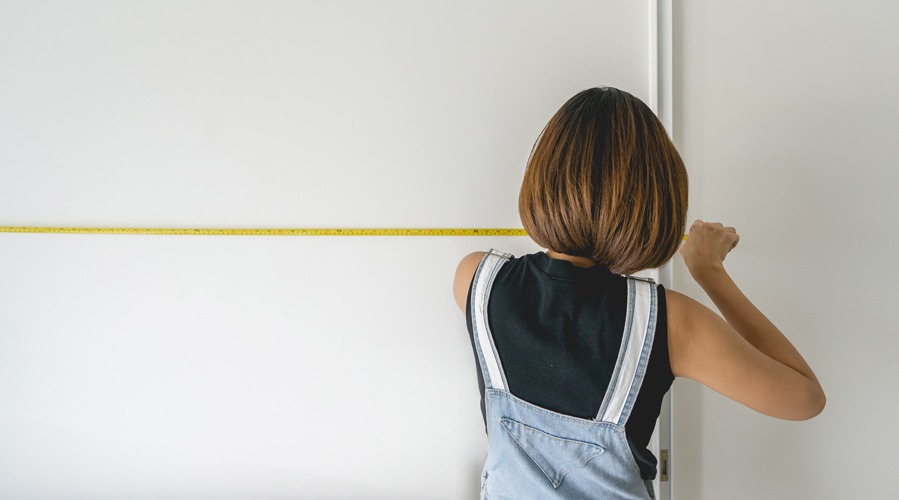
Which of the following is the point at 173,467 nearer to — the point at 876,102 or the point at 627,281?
the point at 627,281

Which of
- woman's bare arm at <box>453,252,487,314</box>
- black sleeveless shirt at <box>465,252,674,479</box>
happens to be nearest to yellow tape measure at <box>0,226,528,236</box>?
woman's bare arm at <box>453,252,487,314</box>

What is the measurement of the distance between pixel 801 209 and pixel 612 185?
3.05 feet

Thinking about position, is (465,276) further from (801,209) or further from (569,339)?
(801,209)

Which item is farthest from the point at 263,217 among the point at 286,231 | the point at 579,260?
the point at 579,260

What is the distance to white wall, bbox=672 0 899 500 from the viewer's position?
1.22 m

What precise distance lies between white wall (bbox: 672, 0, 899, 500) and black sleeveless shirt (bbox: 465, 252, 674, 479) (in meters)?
0.60

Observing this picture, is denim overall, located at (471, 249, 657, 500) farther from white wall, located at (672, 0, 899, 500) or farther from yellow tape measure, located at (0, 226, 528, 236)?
white wall, located at (672, 0, 899, 500)

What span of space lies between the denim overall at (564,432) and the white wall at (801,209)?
0.59m

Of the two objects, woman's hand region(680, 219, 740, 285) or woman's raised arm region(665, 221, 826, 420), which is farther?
woman's hand region(680, 219, 740, 285)

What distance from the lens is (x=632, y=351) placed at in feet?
2.35

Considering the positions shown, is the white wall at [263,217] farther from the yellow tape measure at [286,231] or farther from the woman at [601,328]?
the woman at [601,328]

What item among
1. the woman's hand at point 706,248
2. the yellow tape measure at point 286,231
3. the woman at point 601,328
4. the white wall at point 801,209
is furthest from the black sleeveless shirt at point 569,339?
the white wall at point 801,209

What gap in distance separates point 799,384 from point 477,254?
25.5 inches

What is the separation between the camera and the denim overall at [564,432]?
28.5 inches
